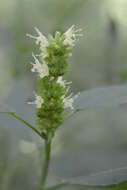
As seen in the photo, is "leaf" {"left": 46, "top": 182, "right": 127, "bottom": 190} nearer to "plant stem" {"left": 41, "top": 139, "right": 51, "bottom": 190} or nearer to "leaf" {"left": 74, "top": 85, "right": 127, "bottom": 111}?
"plant stem" {"left": 41, "top": 139, "right": 51, "bottom": 190}

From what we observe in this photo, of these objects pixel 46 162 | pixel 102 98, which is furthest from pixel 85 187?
pixel 102 98

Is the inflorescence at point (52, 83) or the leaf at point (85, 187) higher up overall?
the inflorescence at point (52, 83)

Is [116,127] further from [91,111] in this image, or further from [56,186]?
[56,186]

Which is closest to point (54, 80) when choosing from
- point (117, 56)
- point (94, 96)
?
point (94, 96)

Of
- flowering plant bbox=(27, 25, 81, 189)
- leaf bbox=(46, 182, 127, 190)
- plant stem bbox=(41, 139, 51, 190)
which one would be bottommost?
leaf bbox=(46, 182, 127, 190)

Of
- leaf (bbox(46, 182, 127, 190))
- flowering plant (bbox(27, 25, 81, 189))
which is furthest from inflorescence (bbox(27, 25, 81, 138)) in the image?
leaf (bbox(46, 182, 127, 190))

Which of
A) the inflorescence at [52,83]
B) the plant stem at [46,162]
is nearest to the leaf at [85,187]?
the plant stem at [46,162]

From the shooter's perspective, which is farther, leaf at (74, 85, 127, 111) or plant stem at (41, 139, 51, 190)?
leaf at (74, 85, 127, 111)

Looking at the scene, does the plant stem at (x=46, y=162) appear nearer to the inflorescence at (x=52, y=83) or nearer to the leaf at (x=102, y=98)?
the inflorescence at (x=52, y=83)
